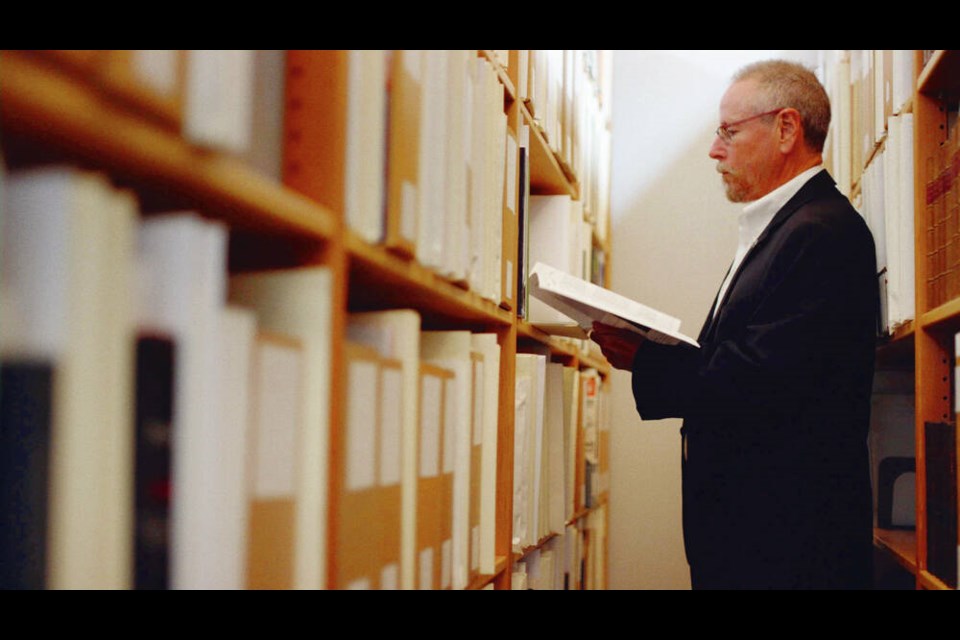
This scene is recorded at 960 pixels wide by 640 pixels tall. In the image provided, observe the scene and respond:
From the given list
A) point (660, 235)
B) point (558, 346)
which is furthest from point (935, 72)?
point (660, 235)

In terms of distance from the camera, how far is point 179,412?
53 cm

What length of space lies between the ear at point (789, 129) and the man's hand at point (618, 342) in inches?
22.8

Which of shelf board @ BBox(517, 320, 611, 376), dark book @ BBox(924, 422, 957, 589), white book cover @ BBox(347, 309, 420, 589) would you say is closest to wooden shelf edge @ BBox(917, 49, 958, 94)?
dark book @ BBox(924, 422, 957, 589)

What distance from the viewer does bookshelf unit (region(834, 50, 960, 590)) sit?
1.43 m

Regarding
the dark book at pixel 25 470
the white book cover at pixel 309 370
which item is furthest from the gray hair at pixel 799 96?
the dark book at pixel 25 470

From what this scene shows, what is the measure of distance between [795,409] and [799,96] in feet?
2.41

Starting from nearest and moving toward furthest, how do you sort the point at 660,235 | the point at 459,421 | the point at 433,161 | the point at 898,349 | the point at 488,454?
the point at 433,161, the point at 459,421, the point at 488,454, the point at 898,349, the point at 660,235

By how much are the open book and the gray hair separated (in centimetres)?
63

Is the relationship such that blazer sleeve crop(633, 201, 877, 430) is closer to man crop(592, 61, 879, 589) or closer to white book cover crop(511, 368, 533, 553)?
man crop(592, 61, 879, 589)

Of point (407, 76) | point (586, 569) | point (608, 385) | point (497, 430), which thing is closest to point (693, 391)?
point (497, 430)

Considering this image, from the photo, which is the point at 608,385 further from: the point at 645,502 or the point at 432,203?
the point at 432,203

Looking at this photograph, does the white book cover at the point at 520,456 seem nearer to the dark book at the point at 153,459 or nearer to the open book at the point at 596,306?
the open book at the point at 596,306

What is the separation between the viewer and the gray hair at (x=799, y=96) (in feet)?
5.94

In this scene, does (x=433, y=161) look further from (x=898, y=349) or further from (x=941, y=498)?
(x=898, y=349)
